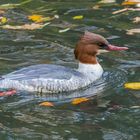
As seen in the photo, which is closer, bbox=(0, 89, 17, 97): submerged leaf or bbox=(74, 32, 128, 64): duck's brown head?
bbox=(0, 89, 17, 97): submerged leaf

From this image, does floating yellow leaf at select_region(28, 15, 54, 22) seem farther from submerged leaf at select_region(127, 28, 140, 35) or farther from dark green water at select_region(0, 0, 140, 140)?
submerged leaf at select_region(127, 28, 140, 35)

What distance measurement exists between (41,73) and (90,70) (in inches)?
39.6

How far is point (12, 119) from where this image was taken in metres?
8.66

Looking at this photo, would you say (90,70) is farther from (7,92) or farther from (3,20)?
(3,20)

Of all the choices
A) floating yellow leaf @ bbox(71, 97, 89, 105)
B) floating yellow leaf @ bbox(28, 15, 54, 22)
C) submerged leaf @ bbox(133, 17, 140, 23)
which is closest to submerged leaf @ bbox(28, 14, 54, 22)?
floating yellow leaf @ bbox(28, 15, 54, 22)

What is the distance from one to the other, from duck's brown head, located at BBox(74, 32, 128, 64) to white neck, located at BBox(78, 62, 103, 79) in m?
0.07

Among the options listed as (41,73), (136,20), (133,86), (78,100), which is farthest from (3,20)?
(78,100)

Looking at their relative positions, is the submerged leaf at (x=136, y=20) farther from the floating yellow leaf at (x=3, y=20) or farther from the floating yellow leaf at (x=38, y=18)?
the floating yellow leaf at (x=3, y=20)

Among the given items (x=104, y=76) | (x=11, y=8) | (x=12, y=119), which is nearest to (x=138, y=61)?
(x=104, y=76)

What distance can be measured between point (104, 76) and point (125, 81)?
1.73 feet

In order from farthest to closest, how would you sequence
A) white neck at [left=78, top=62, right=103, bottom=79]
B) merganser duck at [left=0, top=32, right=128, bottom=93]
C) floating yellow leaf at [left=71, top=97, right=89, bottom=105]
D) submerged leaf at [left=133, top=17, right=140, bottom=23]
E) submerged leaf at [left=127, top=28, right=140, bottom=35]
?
submerged leaf at [left=133, top=17, right=140, bottom=23] → submerged leaf at [left=127, top=28, right=140, bottom=35] → white neck at [left=78, top=62, right=103, bottom=79] → merganser duck at [left=0, top=32, right=128, bottom=93] → floating yellow leaf at [left=71, top=97, right=89, bottom=105]

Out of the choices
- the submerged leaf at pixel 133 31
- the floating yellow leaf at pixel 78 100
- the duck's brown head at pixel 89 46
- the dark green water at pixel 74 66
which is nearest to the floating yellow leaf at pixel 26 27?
the dark green water at pixel 74 66

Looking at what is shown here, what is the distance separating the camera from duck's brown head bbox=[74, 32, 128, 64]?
1030 centimetres

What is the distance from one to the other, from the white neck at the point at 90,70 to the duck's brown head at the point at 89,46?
0.07 meters
